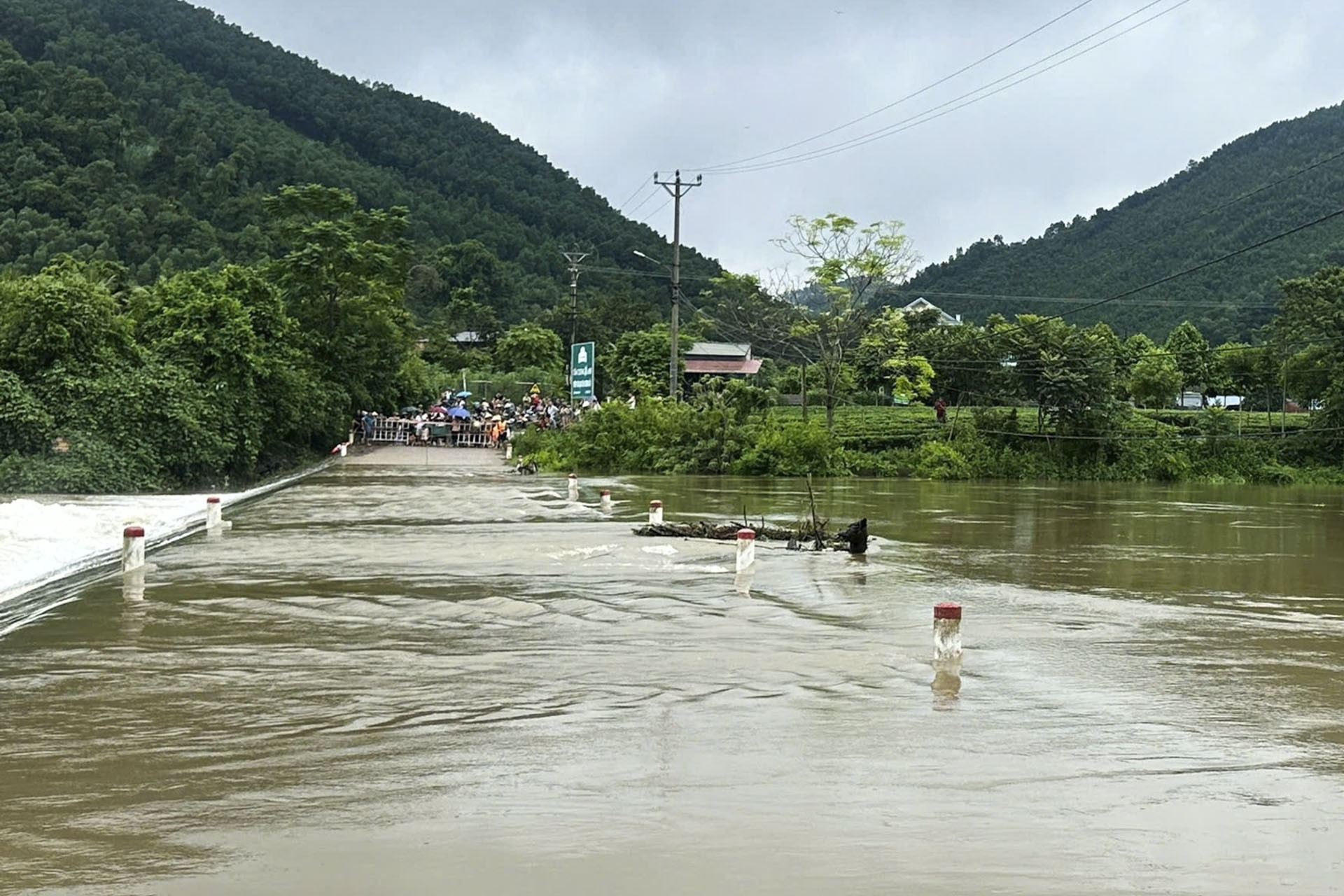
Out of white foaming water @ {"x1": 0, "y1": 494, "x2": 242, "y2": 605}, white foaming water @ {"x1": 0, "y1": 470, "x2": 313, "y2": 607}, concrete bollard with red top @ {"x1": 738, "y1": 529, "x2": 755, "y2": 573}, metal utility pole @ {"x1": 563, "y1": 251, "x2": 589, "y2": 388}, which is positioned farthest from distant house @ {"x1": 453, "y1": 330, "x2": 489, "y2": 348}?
concrete bollard with red top @ {"x1": 738, "y1": 529, "x2": 755, "y2": 573}

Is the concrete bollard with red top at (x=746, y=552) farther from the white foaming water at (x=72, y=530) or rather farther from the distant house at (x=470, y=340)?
the distant house at (x=470, y=340)

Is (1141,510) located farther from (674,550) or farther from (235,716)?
(235,716)

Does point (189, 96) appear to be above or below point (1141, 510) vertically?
above

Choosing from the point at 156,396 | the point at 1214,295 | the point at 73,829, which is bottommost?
the point at 73,829

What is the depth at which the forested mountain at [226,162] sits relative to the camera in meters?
67.5

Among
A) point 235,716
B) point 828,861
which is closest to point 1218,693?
point 828,861

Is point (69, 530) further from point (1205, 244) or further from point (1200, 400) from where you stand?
point (1200, 400)

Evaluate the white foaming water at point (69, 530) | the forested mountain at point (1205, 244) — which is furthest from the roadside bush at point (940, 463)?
the forested mountain at point (1205, 244)

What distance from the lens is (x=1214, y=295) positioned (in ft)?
245

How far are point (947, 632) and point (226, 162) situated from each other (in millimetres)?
77096

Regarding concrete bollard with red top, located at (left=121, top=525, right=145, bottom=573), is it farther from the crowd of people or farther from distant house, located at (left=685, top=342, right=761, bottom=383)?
distant house, located at (left=685, top=342, right=761, bottom=383)

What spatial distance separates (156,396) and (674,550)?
16.7m

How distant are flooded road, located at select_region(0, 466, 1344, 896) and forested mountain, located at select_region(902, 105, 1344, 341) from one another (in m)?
60.7

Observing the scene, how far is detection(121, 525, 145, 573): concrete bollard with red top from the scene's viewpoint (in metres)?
14.5
